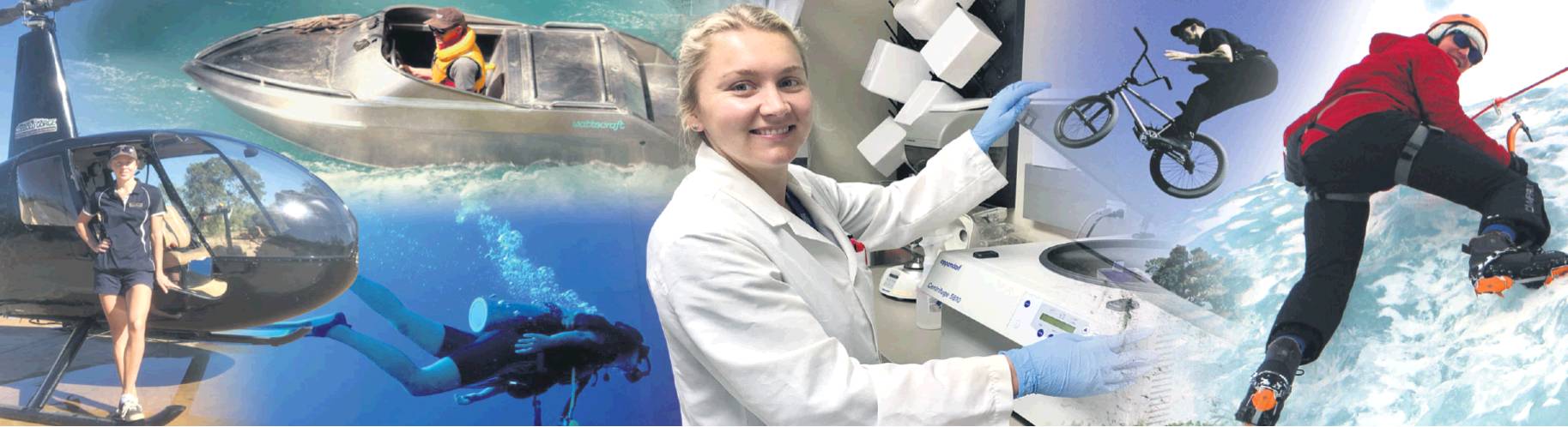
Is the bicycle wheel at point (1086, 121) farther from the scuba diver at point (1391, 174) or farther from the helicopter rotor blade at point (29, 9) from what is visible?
the helicopter rotor blade at point (29, 9)

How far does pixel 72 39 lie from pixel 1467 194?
307 cm

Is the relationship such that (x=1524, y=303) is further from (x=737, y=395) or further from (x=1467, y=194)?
(x=737, y=395)

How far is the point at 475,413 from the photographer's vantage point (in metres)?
2.32

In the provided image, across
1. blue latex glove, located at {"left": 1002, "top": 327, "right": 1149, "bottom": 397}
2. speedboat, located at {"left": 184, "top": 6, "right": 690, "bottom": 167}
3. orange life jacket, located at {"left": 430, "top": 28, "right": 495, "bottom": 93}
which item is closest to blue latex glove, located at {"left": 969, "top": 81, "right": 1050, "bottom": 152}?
blue latex glove, located at {"left": 1002, "top": 327, "right": 1149, "bottom": 397}

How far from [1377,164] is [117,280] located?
2.92m

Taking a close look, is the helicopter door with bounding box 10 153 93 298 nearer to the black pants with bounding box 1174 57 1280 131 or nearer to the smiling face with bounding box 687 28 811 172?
the smiling face with bounding box 687 28 811 172

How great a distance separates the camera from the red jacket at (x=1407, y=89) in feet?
3.06

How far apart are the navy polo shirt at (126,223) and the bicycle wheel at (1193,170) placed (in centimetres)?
256

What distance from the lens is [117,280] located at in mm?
2104

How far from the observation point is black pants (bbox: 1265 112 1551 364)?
916mm

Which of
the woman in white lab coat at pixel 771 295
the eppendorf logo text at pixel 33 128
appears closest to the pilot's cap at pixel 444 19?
the eppendorf logo text at pixel 33 128

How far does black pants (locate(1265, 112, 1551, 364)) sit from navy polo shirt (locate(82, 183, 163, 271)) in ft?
8.95

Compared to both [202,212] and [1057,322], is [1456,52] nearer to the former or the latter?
[1057,322]

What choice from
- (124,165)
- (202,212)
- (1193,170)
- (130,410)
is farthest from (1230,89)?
(130,410)
